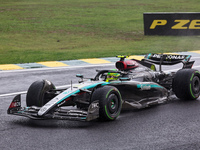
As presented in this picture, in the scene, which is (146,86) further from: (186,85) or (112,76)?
(186,85)

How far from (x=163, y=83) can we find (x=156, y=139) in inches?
131

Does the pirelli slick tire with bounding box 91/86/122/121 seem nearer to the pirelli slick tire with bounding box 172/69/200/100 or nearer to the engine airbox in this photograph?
the engine airbox

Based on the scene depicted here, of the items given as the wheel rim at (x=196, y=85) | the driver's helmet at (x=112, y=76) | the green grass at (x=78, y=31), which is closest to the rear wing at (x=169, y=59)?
the wheel rim at (x=196, y=85)

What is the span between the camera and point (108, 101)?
7.75 meters

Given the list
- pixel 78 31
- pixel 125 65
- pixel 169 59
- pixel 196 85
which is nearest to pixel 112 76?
pixel 125 65

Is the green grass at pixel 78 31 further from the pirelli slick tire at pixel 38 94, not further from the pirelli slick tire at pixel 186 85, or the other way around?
the pirelli slick tire at pixel 38 94

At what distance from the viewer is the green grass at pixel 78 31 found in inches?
772

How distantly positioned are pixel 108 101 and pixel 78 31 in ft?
63.1

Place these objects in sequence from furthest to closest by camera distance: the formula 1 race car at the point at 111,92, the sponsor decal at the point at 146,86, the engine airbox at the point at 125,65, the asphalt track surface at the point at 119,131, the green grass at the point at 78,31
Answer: the green grass at the point at 78,31
the engine airbox at the point at 125,65
the sponsor decal at the point at 146,86
the formula 1 race car at the point at 111,92
the asphalt track surface at the point at 119,131

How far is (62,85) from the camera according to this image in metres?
11.9

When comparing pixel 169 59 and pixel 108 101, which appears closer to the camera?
pixel 108 101

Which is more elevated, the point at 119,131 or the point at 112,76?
the point at 112,76

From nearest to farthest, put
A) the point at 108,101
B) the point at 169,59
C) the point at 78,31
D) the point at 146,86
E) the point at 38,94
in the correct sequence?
the point at 108,101 < the point at 38,94 < the point at 146,86 < the point at 169,59 < the point at 78,31

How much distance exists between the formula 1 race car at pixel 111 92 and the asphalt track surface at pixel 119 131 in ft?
0.70
